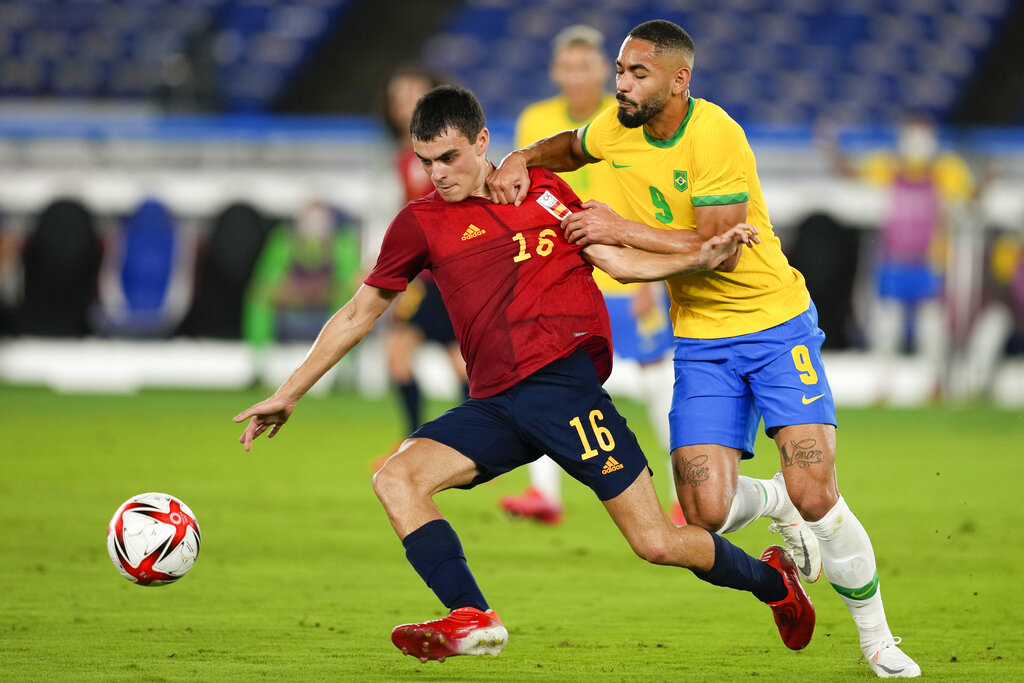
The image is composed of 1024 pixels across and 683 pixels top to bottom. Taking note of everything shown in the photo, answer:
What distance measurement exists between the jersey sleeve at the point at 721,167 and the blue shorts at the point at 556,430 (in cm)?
70

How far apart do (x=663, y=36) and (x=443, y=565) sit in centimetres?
190

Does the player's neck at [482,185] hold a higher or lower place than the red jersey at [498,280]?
higher

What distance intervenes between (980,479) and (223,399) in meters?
8.36

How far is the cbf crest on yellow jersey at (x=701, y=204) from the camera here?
191 inches

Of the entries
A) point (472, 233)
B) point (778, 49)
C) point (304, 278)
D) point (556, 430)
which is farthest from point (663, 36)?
point (778, 49)

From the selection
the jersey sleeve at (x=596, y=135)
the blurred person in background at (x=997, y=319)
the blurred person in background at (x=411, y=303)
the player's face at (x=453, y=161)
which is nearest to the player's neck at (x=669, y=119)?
the jersey sleeve at (x=596, y=135)

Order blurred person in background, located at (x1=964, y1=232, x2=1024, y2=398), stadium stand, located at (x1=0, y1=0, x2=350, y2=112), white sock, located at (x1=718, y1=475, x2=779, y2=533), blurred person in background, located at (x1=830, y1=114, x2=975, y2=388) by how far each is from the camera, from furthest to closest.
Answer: stadium stand, located at (x1=0, y1=0, x2=350, y2=112)
blurred person in background, located at (x1=964, y1=232, x2=1024, y2=398)
blurred person in background, located at (x1=830, y1=114, x2=975, y2=388)
white sock, located at (x1=718, y1=475, x2=779, y2=533)

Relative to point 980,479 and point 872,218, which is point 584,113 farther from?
point 872,218

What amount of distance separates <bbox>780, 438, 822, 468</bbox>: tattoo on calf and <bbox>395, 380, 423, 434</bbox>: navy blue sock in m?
5.03

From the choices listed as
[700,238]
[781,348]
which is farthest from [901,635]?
[700,238]

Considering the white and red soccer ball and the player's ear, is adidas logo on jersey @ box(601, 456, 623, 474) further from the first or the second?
the white and red soccer ball

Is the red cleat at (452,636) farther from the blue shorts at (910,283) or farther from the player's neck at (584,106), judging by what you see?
the blue shorts at (910,283)

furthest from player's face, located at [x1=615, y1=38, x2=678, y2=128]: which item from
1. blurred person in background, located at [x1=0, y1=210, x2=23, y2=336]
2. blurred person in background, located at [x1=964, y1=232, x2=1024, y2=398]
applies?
blurred person in background, located at [x1=0, y1=210, x2=23, y2=336]

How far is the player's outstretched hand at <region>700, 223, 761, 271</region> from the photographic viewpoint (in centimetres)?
456
